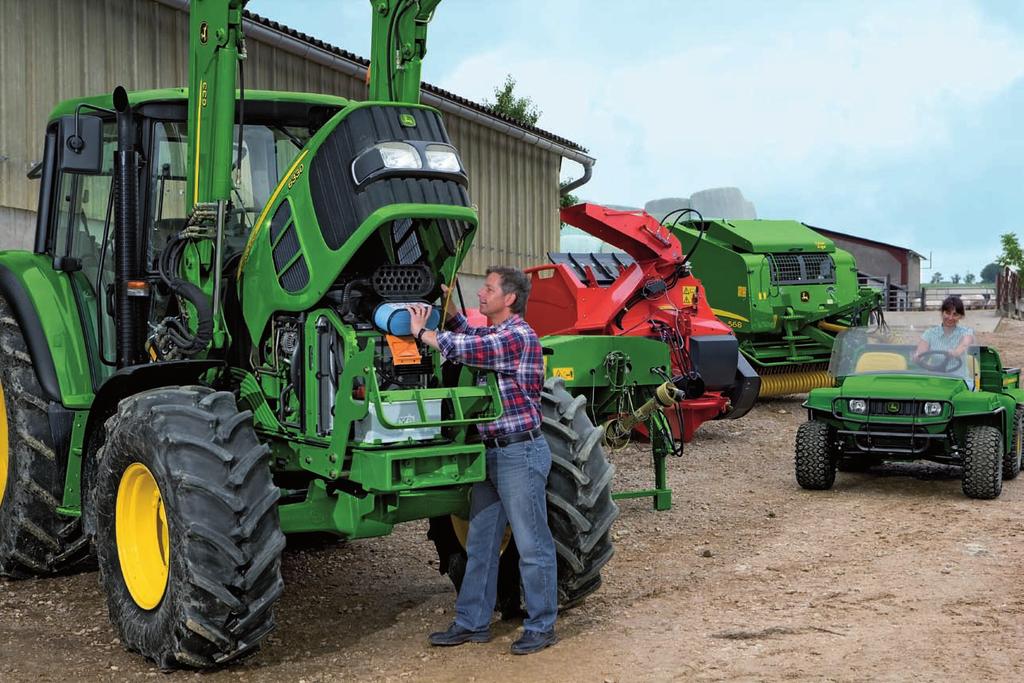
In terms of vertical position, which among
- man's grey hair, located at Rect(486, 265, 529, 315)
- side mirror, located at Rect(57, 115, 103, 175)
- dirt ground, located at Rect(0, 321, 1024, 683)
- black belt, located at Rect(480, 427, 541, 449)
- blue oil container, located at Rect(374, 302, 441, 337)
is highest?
side mirror, located at Rect(57, 115, 103, 175)

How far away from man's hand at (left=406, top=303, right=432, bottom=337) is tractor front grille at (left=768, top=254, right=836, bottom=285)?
11.3m

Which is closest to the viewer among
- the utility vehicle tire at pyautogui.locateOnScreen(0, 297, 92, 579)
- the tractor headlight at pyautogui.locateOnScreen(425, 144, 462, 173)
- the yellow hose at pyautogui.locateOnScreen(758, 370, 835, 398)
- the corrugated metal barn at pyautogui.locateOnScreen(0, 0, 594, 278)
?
the tractor headlight at pyautogui.locateOnScreen(425, 144, 462, 173)

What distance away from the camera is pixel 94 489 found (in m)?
5.83

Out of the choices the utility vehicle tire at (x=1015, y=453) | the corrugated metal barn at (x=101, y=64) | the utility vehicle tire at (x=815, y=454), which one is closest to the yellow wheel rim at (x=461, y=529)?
the utility vehicle tire at (x=815, y=454)

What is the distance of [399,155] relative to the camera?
5.38 meters

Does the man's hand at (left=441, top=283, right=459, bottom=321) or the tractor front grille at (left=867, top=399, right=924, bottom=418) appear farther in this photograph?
the tractor front grille at (left=867, top=399, right=924, bottom=418)

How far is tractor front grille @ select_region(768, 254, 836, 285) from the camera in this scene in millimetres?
16312

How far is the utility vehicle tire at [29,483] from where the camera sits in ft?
21.8

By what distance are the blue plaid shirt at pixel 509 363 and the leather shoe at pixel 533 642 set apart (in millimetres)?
926

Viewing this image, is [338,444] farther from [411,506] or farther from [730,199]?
[730,199]

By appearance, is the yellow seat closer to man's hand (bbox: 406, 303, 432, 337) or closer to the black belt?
the black belt

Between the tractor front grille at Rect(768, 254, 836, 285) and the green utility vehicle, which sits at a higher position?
the tractor front grille at Rect(768, 254, 836, 285)

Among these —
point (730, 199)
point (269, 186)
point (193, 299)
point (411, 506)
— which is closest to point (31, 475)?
point (193, 299)

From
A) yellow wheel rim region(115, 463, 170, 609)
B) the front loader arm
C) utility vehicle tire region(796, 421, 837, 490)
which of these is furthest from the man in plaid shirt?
utility vehicle tire region(796, 421, 837, 490)
